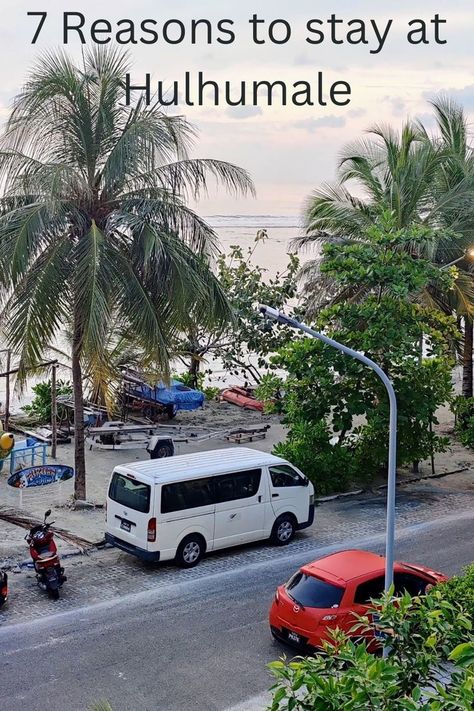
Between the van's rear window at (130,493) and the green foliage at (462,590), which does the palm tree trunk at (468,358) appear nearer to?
the van's rear window at (130,493)

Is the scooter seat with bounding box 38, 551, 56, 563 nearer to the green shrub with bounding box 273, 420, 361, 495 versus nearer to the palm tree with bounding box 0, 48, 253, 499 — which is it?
the palm tree with bounding box 0, 48, 253, 499

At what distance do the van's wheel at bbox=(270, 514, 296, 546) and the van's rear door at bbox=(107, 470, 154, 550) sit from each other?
9.79 ft

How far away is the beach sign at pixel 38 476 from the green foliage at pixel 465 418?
1096 cm

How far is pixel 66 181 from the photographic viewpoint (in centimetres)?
1830

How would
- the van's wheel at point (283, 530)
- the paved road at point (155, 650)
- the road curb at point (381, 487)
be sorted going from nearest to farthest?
the paved road at point (155, 650) < the van's wheel at point (283, 530) < the road curb at point (381, 487)

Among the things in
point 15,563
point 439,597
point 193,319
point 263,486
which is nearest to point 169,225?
point 193,319

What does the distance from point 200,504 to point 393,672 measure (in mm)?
10989

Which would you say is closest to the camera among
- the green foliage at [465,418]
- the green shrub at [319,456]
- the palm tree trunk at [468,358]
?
the green shrub at [319,456]

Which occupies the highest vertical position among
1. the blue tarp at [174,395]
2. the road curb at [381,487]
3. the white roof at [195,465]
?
the blue tarp at [174,395]

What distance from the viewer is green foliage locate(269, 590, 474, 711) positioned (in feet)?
19.7

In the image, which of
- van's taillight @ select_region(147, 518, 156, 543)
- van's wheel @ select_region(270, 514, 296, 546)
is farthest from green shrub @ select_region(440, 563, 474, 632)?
van's taillight @ select_region(147, 518, 156, 543)

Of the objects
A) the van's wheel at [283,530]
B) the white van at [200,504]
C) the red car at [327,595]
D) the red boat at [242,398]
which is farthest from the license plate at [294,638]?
the red boat at [242,398]

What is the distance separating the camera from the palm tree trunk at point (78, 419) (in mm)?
19469

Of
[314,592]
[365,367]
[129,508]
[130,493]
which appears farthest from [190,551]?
[365,367]
